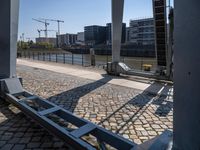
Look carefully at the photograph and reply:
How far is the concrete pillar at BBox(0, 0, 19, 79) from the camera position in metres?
4.69

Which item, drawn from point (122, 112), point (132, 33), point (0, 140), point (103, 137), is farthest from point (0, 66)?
point (132, 33)

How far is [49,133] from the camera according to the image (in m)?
3.44

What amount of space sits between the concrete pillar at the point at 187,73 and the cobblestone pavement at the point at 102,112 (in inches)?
67.5

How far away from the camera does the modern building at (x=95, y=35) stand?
86.9m

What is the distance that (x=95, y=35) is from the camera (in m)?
87.8

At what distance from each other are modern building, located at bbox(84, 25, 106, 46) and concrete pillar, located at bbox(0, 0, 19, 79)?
8173 centimetres

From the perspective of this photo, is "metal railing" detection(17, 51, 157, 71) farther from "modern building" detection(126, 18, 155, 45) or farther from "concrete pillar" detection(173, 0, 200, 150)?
"modern building" detection(126, 18, 155, 45)

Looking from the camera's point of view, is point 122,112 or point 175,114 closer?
point 175,114

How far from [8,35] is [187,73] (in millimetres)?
4466

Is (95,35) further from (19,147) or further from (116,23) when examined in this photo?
(19,147)

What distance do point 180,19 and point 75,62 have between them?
14735mm

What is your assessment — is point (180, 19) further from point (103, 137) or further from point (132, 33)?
point (132, 33)

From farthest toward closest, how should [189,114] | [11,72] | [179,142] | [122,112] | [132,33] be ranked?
[132,33] < [11,72] < [122,112] < [179,142] < [189,114]

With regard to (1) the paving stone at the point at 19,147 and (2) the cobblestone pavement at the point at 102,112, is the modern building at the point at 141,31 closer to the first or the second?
(2) the cobblestone pavement at the point at 102,112
